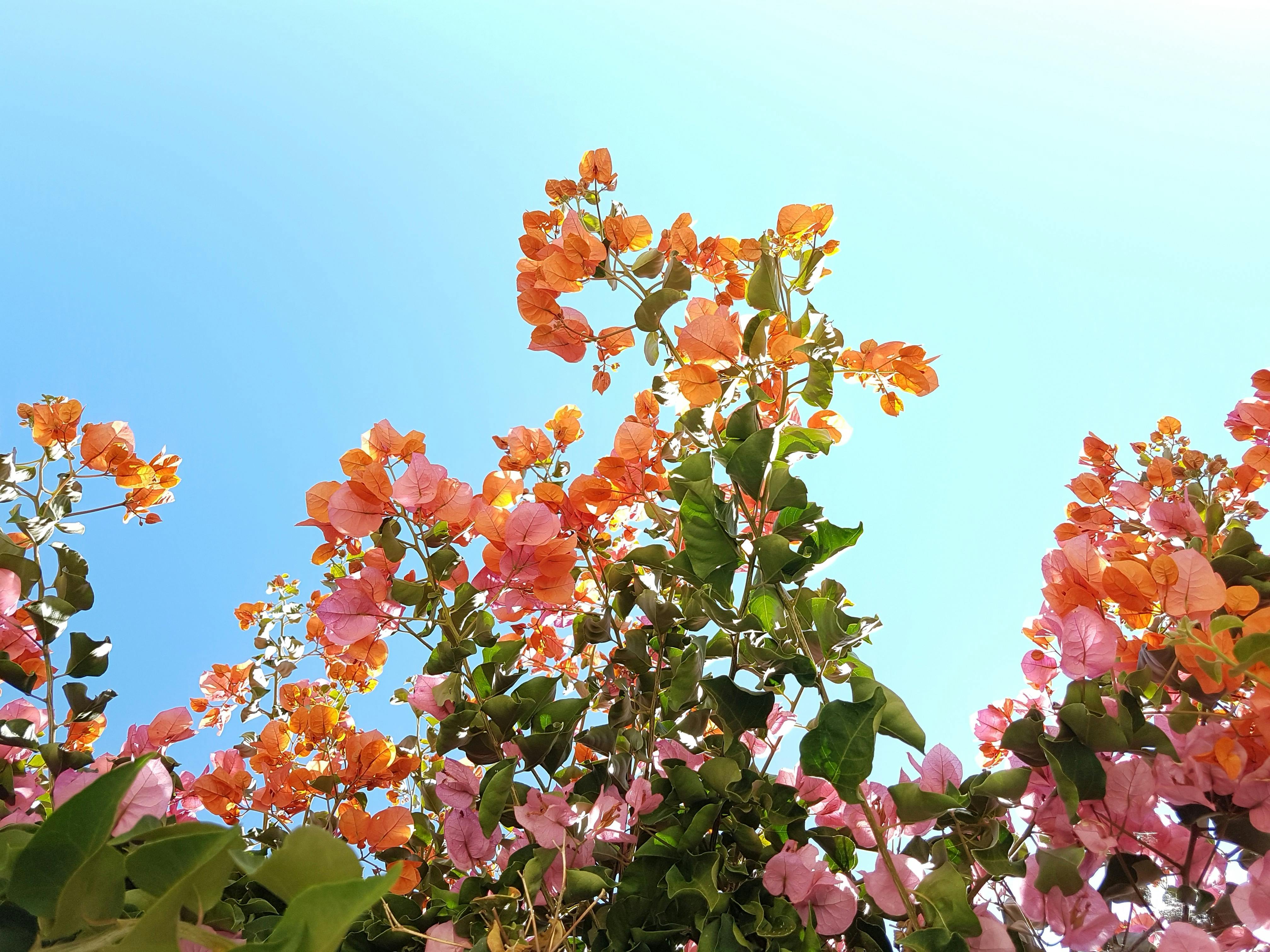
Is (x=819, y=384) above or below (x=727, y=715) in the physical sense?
above

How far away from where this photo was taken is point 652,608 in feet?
2.54

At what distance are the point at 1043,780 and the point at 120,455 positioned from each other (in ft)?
3.82

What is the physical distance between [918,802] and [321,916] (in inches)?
17.9

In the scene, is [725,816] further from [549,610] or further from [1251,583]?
[1251,583]

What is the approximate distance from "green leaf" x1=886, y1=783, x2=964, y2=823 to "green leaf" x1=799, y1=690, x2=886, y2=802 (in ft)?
0.08

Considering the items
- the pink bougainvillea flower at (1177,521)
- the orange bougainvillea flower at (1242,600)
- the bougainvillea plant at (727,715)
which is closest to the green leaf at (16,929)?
the bougainvillea plant at (727,715)

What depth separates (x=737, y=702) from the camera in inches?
25.7

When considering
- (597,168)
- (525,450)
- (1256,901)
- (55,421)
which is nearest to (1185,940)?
(1256,901)

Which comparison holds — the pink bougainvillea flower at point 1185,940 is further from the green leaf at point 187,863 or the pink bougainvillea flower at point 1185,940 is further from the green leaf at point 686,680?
the green leaf at point 187,863

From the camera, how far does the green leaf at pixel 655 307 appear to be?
865mm

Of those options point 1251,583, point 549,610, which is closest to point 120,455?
point 549,610

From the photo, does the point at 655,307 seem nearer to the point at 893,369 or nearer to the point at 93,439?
the point at 893,369

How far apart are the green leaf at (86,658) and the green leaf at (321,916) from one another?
0.79 m

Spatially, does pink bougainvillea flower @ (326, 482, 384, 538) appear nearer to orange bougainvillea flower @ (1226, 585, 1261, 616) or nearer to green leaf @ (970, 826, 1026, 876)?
green leaf @ (970, 826, 1026, 876)
